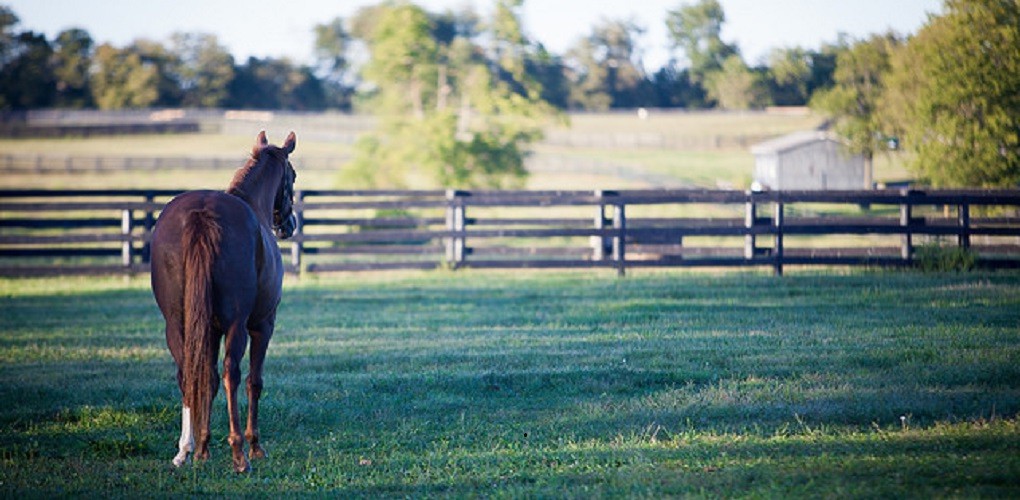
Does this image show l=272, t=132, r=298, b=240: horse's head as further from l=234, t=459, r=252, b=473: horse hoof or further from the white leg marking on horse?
l=234, t=459, r=252, b=473: horse hoof

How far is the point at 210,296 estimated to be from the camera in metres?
6.30

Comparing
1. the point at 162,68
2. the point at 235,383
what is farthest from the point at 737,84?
the point at 162,68

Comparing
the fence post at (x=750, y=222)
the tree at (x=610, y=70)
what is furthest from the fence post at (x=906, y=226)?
the tree at (x=610, y=70)

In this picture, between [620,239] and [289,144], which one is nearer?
[289,144]

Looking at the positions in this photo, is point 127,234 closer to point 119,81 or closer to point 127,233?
point 127,233

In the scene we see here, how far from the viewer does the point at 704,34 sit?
39500 millimetres

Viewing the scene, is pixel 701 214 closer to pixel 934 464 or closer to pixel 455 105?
pixel 455 105

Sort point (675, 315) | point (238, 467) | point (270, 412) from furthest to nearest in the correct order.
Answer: point (675, 315) < point (270, 412) < point (238, 467)

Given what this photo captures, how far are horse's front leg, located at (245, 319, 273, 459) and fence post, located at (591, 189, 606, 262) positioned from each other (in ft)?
38.6

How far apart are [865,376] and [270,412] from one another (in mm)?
4709

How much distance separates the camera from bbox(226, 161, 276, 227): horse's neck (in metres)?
7.29

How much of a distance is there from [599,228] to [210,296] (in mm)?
12907

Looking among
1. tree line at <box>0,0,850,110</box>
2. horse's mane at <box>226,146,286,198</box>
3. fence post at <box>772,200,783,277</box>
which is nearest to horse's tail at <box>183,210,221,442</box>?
horse's mane at <box>226,146,286,198</box>

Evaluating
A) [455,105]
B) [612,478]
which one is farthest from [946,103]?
[612,478]
